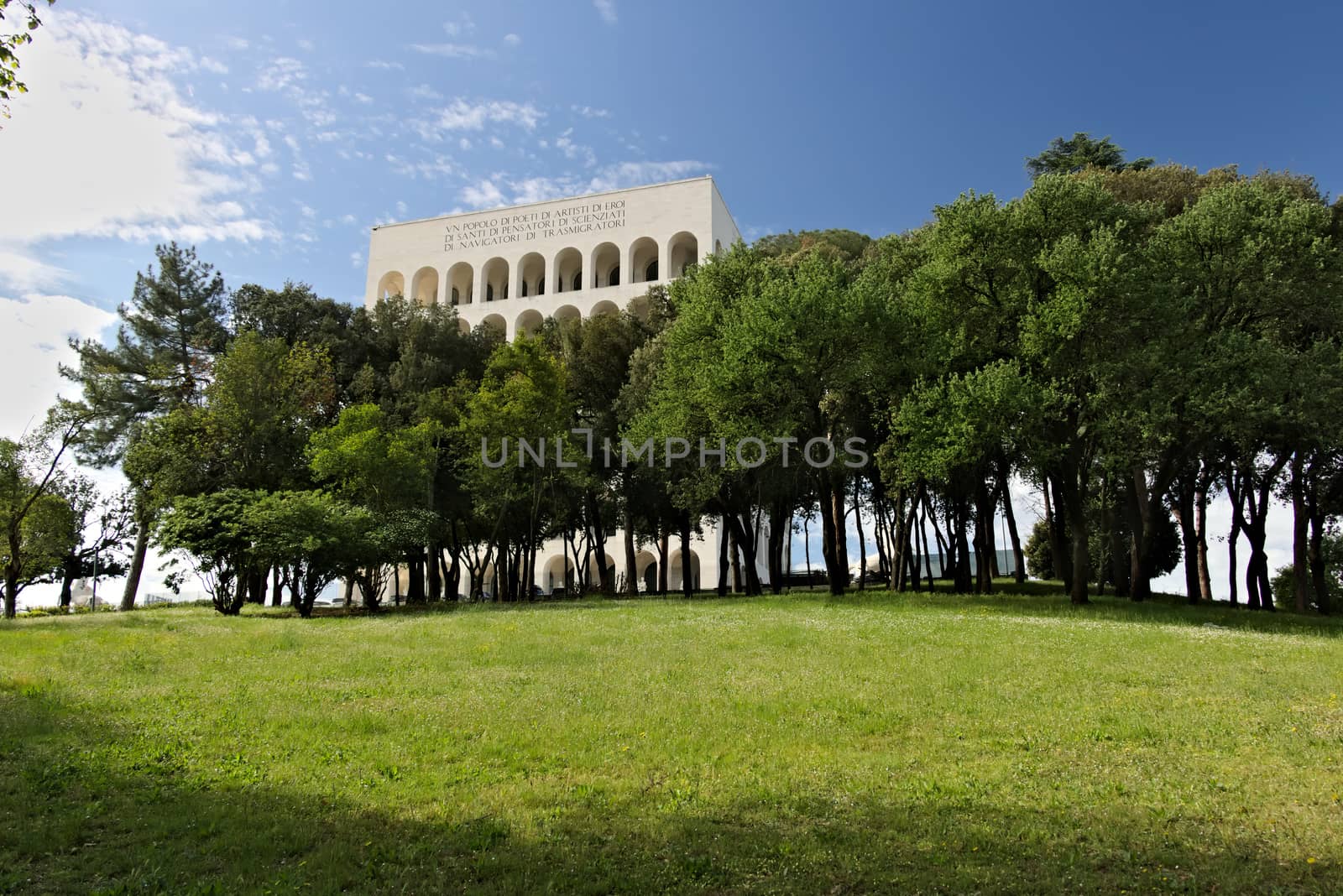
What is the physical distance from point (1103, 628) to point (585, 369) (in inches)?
952

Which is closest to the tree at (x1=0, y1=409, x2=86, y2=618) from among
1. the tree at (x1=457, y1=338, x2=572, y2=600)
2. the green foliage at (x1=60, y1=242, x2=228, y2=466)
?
the green foliage at (x1=60, y1=242, x2=228, y2=466)

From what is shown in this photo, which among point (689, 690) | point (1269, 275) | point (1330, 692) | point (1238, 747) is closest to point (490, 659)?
point (689, 690)

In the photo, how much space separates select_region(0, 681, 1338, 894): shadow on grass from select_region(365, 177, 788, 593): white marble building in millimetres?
45607

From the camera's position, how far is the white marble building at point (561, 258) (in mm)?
56219

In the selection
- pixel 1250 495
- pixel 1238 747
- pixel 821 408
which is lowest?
pixel 1238 747

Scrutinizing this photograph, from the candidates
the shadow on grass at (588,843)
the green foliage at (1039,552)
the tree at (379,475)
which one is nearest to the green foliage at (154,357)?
the tree at (379,475)

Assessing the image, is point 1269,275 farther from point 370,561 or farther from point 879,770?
point 370,561

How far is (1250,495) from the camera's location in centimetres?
2927

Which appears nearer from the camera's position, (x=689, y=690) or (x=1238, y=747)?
(x=1238, y=747)

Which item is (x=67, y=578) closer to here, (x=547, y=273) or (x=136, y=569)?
(x=136, y=569)

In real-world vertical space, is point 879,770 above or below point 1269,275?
below

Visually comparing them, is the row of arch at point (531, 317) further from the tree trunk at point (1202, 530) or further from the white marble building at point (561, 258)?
the tree trunk at point (1202, 530)

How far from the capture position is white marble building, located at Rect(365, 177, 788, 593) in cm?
5622

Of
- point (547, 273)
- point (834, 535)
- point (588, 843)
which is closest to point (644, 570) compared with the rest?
point (547, 273)
